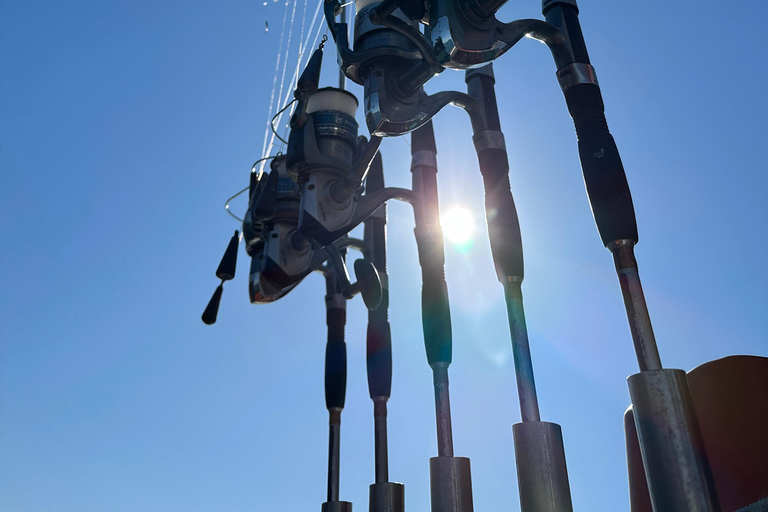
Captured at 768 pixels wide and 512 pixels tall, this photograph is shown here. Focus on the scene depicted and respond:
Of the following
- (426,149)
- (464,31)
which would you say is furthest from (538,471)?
(426,149)

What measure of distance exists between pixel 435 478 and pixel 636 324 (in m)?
0.84

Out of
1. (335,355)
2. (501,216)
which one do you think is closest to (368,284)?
(335,355)

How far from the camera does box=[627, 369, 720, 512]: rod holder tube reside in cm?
89

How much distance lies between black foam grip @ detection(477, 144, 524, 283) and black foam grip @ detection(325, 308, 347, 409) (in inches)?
68.0

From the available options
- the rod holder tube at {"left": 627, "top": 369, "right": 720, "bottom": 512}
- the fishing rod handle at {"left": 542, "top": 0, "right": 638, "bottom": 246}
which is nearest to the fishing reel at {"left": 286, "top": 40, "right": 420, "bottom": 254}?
the fishing rod handle at {"left": 542, "top": 0, "right": 638, "bottom": 246}

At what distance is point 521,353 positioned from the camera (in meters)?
1.50

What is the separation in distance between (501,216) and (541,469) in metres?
0.70

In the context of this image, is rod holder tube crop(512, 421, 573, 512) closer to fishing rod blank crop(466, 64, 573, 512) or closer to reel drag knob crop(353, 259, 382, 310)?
fishing rod blank crop(466, 64, 573, 512)

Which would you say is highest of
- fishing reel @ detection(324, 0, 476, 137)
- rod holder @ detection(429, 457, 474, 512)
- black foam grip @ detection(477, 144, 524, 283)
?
fishing reel @ detection(324, 0, 476, 137)

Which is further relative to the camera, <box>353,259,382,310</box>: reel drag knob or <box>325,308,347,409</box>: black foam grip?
<box>325,308,347,409</box>: black foam grip

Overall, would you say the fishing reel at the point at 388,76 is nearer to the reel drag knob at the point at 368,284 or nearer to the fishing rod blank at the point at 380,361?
the reel drag knob at the point at 368,284

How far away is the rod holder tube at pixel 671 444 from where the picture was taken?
889 mm

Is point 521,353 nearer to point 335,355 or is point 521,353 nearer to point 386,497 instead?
point 386,497

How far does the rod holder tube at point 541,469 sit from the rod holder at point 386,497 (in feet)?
4.05
